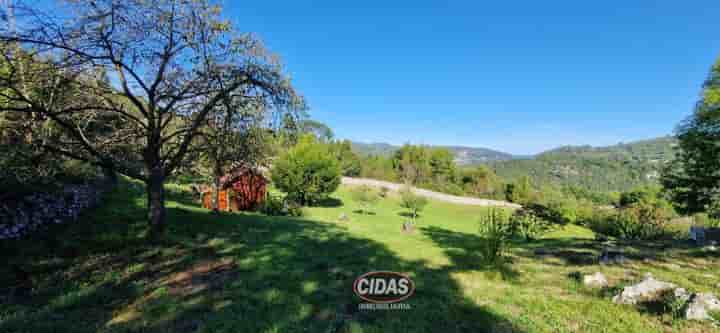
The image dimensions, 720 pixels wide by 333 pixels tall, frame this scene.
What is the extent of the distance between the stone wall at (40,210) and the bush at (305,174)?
14597 millimetres

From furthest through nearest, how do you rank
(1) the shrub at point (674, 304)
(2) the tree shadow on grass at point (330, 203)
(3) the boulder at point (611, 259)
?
(2) the tree shadow on grass at point (330, 203)
(3) the boulder at point (611, 259)
(1) the shrub at point (674, 304)

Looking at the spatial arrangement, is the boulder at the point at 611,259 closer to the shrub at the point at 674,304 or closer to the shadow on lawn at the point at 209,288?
the shrub at the point at 674,304

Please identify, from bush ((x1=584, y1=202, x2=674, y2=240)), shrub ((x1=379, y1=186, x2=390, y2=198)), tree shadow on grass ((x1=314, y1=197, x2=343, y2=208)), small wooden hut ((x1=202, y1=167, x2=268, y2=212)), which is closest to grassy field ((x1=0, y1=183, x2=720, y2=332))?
bush ((x1=584, y1=202, x2=674, y2=240))

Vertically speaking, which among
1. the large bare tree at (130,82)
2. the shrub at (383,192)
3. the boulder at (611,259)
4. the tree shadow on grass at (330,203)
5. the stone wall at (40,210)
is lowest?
the tree shadow on grass at (330,203)

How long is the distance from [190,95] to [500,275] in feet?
20.3

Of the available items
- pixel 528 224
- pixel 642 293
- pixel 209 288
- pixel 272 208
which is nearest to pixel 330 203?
pixel 272 208

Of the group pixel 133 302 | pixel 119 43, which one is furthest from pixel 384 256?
pixel 119 43

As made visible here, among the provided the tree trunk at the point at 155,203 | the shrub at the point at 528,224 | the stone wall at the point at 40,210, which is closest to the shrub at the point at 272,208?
the stone wall at the point at 40,210

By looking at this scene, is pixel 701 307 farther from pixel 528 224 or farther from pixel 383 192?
pixel 383 192

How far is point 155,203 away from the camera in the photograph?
5.15m

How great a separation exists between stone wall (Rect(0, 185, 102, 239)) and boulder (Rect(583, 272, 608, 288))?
8614mm

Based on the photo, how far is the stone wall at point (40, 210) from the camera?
4.24 meters

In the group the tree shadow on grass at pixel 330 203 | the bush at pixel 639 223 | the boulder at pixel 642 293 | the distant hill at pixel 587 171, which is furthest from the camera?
the distant hill at pixel 587 171

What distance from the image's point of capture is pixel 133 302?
9.95 ft
